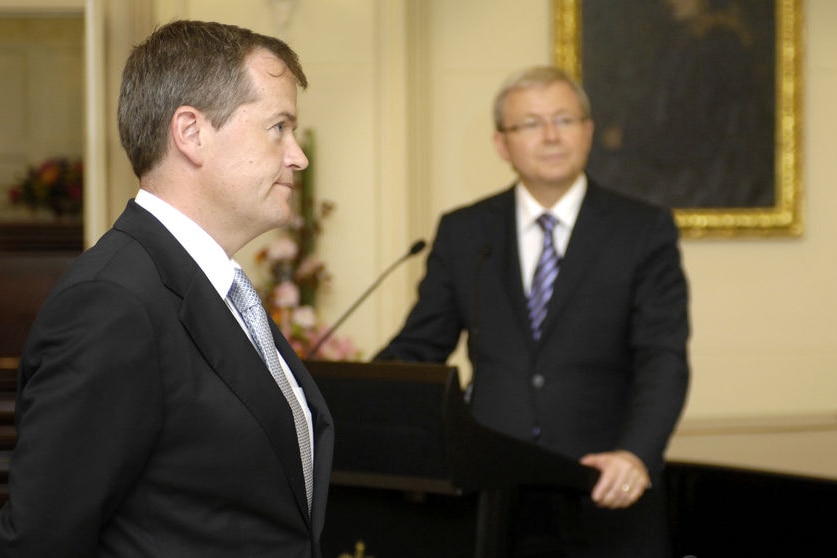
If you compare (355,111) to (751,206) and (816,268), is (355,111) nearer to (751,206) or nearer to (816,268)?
(751,206)

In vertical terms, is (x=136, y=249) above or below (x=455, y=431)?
above

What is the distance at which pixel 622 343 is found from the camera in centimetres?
283

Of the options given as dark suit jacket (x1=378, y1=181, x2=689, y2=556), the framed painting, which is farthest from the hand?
the framed painting

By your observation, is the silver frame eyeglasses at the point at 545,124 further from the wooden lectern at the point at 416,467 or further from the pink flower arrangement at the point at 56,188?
the pink flower arrangement at the point at 56,188

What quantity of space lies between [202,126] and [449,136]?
4273 millimetres

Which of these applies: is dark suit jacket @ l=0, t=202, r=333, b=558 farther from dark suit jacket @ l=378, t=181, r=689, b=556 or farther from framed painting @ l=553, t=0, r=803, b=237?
framed painting @ l=553, t=0, r=803, b=237

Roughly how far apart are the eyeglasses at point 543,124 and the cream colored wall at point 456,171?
2.43m

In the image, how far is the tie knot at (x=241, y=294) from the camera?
1578 millimetres

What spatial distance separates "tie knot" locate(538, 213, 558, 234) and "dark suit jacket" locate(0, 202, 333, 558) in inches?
62.1

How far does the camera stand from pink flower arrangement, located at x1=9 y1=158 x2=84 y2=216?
9.82m

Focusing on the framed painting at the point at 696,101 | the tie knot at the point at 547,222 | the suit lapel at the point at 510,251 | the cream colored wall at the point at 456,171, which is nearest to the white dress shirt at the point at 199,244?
the suit lapel at the point at 510,251

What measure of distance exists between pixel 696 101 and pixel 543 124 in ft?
9.88

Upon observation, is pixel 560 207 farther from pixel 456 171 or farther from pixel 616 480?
pixel 456 171

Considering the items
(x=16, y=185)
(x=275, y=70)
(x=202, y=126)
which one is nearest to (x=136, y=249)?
(x=202, y=126)
